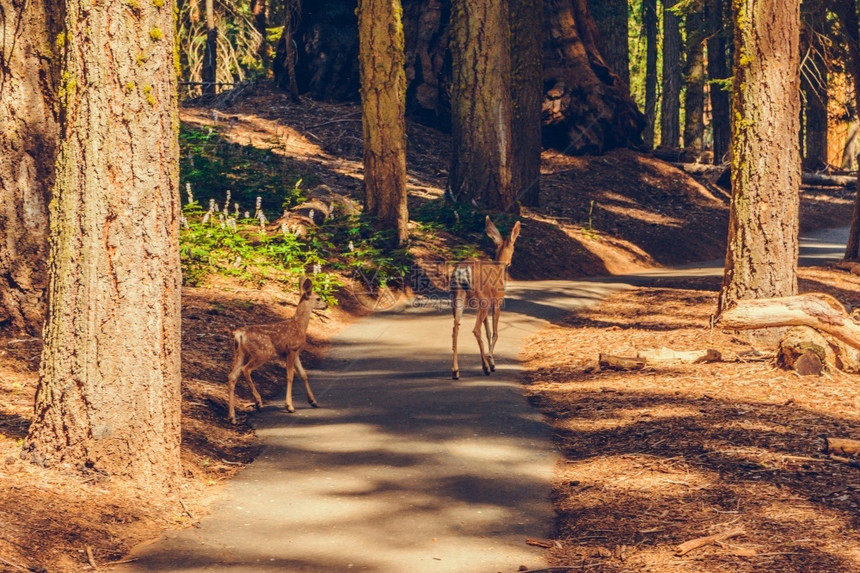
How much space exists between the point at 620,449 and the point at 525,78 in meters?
17.5

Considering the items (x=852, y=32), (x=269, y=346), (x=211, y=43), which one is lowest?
(x=269, y=346)

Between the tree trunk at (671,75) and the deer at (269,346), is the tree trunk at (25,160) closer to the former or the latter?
the deer at (269,346)

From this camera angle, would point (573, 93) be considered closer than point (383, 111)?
No

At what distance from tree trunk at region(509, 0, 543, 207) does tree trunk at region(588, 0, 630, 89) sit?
42.8ft

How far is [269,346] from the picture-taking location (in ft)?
31.7

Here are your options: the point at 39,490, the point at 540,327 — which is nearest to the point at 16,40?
the point at 39,490

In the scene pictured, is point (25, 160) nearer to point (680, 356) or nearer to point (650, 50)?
point (680, 356)

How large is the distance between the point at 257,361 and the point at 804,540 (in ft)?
18.3

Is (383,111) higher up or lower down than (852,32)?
lower down

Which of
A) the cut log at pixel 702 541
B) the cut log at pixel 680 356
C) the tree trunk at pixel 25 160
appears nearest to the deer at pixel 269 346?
the tree trunk at pixel 25 160

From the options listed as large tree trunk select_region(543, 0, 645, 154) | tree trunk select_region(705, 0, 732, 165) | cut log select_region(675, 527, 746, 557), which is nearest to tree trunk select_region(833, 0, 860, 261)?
large tree trunk select_region(543, 0, 645, 154)

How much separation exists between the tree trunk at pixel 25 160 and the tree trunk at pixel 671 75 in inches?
1347

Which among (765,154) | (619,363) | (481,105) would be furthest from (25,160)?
(481,105)

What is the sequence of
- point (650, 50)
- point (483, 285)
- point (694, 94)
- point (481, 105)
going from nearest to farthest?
point (483, 285), point (481, 105), point (694, 94), point (650, 50)
